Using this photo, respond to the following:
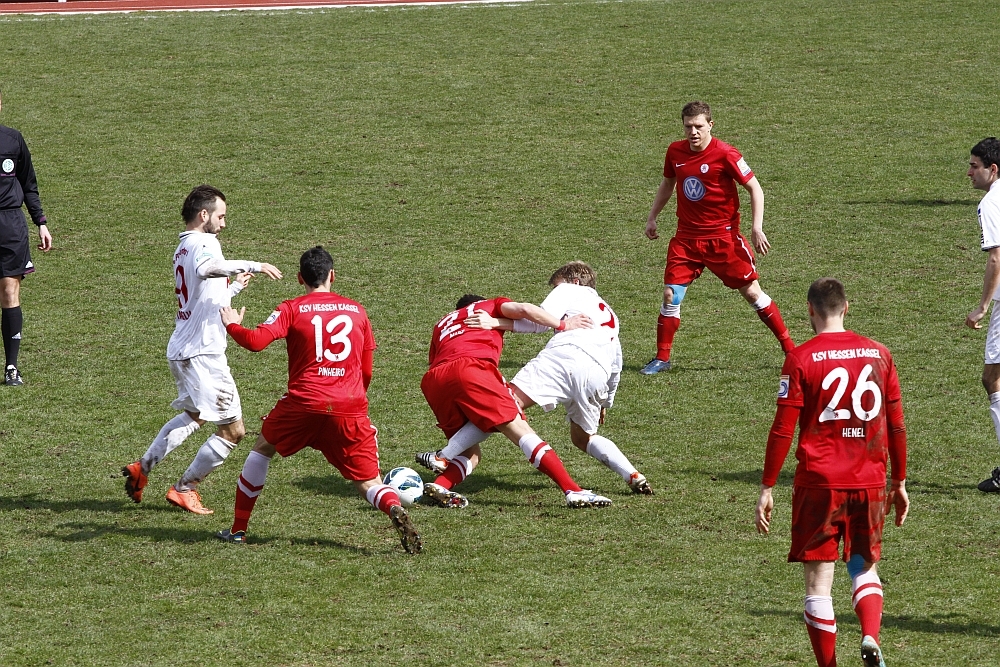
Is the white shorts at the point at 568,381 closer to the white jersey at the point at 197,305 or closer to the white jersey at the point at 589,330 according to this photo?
the white jersey at the point at 589,330

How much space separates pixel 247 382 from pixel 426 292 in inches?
124

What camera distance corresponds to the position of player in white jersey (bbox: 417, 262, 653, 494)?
28.3 feet

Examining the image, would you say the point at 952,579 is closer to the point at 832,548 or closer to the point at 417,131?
the point at 832,548

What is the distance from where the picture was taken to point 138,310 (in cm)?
1360

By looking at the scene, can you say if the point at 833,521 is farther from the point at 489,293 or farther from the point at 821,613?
the point at 489,293

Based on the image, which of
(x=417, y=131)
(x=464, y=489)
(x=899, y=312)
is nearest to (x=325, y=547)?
(x=464, y=489)

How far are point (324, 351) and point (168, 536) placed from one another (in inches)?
69.8

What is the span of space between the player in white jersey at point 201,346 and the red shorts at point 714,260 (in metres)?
4.68

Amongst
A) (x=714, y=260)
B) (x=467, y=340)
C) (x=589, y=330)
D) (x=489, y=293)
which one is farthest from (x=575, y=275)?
(x=489, y=293)

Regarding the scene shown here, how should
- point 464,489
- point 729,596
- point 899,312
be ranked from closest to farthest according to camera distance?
point 729,596, point 464,489, point 899,312

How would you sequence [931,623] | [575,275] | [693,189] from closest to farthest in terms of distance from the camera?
[931,623] → [575,275] → [693,189]

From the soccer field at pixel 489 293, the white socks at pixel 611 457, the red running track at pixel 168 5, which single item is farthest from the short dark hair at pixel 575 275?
the red running track at pixel 168 5

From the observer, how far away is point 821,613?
5.74 metres

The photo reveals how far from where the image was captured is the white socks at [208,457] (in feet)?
27.1
